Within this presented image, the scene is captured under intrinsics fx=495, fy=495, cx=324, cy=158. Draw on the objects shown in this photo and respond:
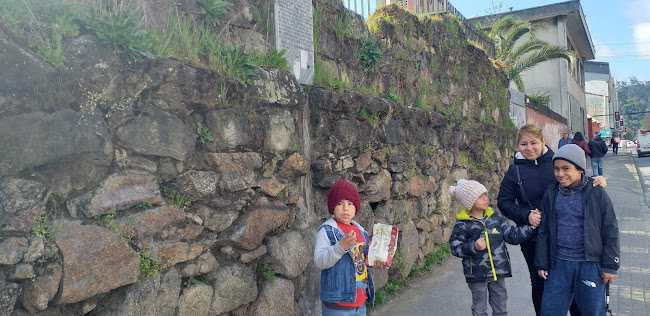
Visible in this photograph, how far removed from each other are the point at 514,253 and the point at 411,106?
7.99 ft

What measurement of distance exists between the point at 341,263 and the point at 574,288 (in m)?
1.47

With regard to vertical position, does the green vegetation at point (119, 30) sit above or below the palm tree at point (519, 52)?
below

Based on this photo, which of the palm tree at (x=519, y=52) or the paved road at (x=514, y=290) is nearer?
the paved road at (x=514, y=290)

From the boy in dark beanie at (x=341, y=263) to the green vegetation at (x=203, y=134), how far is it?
0.86 m

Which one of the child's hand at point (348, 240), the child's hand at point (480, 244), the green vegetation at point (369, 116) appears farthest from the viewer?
the green vegetation at point (369, 116)

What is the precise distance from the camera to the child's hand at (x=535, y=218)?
3227 millimetres

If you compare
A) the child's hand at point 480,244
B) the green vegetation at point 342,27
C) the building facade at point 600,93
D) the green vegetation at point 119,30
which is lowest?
the child's hand at point 480,244

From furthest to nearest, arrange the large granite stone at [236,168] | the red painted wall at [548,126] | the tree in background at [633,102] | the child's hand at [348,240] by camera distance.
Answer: the tree in background at [633,102] → the red painted wall at [548,126] → the large granite stone at [236,168] → the child's hand at [348,240]

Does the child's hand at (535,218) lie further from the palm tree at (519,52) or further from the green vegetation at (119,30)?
the palm tree at (519,52)

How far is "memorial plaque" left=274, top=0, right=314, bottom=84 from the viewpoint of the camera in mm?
3740

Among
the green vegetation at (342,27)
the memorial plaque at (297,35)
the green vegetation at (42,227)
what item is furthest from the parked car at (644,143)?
the green vegetation at (42,227)

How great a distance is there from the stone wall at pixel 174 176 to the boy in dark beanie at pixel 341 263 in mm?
372

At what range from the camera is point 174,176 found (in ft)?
8.66

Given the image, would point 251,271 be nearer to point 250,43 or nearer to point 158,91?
point 158,91
